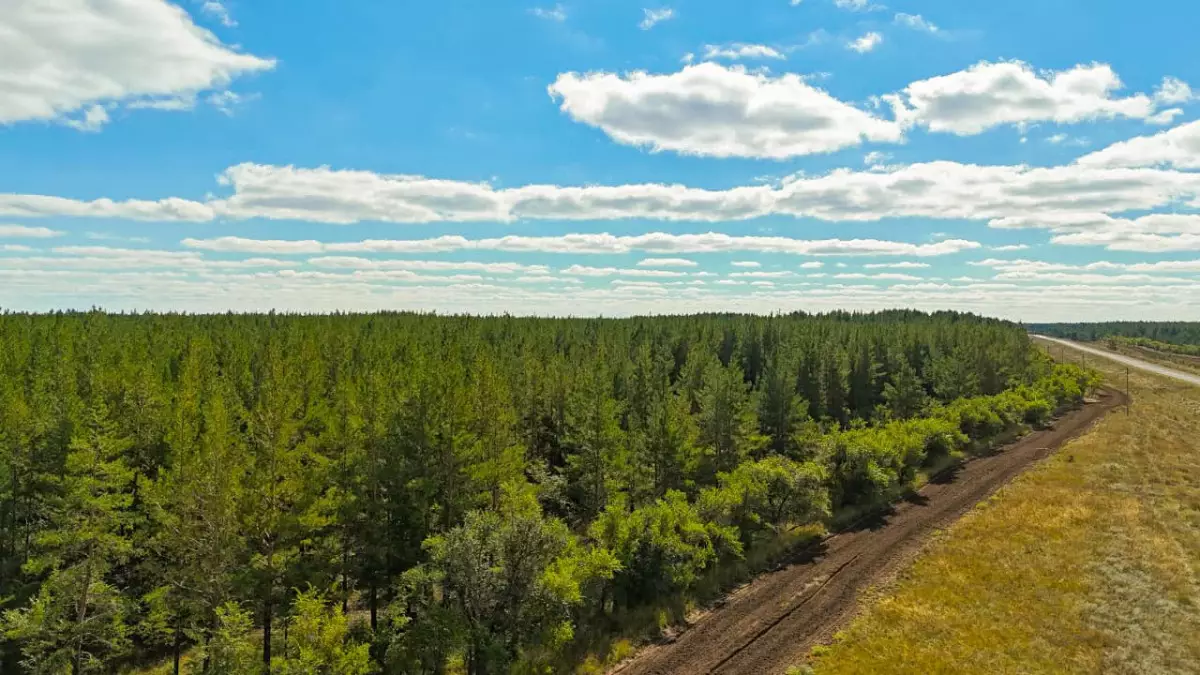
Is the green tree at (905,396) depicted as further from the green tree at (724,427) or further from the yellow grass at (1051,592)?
the green tree at (724,427)

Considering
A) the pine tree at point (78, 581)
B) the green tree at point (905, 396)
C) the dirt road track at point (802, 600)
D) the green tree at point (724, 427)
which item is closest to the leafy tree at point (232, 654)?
the pine tree at point (78, 581)

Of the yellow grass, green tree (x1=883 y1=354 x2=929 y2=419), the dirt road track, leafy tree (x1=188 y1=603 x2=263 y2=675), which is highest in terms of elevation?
green tree (x1=883 y1=354 x2=929 y2=419)

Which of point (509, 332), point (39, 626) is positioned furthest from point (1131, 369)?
point (39, 626)

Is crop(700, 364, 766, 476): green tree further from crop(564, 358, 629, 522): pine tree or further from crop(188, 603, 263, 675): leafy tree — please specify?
crop(188, 603, 263, 675): leafy tree

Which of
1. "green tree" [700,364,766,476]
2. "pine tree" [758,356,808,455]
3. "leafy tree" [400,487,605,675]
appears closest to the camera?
"leafy tree" [400,487,605,675]

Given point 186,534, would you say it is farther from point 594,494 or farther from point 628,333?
point 628,333

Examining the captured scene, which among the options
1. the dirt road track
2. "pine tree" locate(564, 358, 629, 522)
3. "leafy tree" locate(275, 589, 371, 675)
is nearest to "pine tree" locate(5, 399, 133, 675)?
"leafy tree" locate(275, 589, 371, 675)
